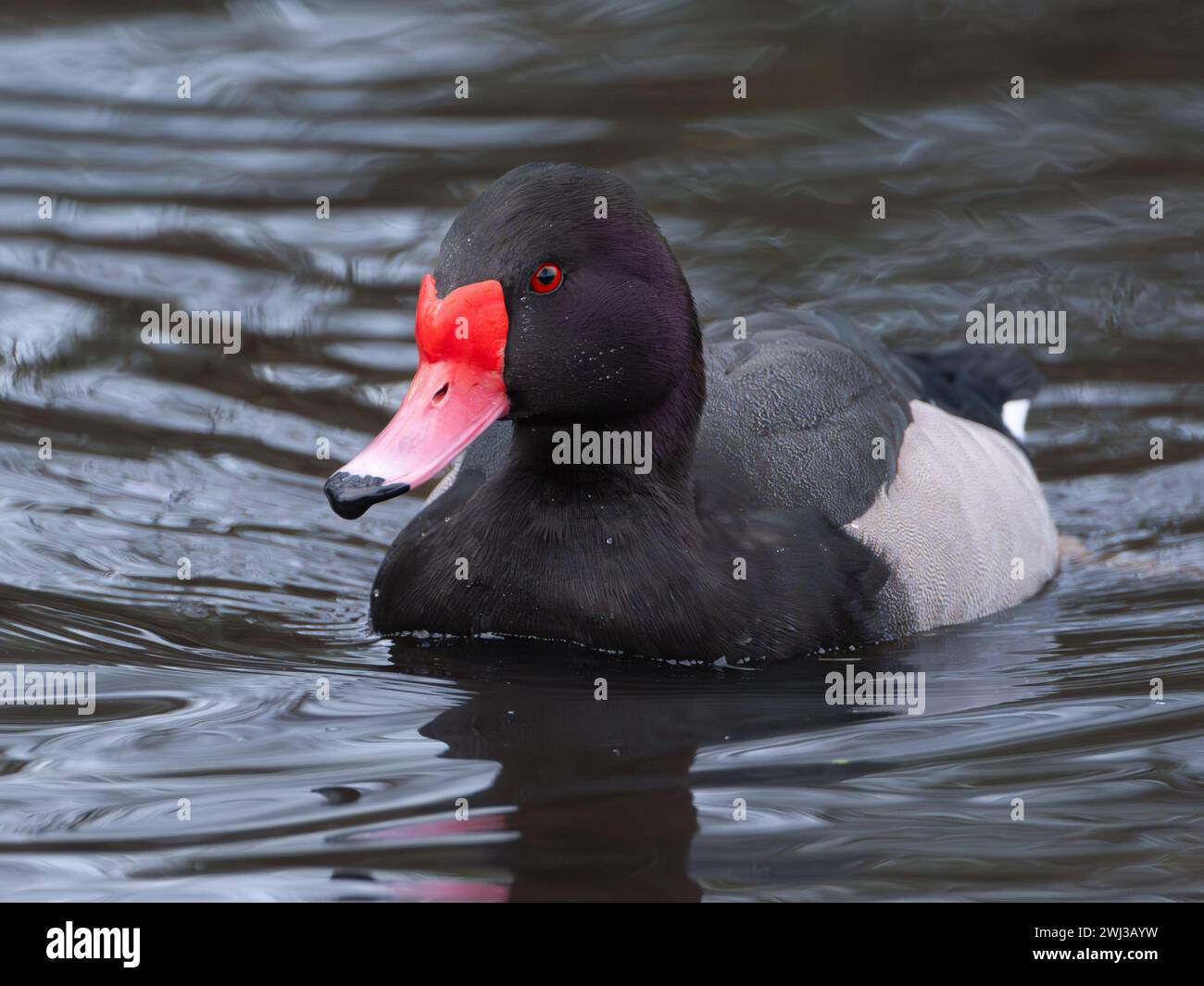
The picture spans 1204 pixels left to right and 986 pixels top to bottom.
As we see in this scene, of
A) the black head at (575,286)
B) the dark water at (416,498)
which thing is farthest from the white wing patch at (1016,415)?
the black head at (575,286)

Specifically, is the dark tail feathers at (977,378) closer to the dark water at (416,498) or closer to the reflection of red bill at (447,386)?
the dark water at (416,498)

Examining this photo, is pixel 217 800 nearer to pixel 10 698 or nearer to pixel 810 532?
pixel 10 698

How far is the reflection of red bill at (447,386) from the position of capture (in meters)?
5.75

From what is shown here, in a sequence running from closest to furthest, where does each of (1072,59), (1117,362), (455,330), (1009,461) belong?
1. (455,330)
2. (1009,461)
3. (1117,362)
4. (1072,59)

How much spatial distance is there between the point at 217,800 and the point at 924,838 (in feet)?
6.21

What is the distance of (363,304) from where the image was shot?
33.3 feet

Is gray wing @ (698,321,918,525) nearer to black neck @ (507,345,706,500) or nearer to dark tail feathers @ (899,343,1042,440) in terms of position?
black neck @ (507,345,706,500)

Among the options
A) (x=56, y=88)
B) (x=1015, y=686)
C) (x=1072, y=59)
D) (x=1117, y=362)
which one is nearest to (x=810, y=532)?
(x=1015, y=686)

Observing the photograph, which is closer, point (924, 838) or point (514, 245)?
point (924, 838)

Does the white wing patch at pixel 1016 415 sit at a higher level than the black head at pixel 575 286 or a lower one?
lower

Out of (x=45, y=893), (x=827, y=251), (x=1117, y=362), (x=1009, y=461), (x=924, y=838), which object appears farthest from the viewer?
(x=827, y=251)

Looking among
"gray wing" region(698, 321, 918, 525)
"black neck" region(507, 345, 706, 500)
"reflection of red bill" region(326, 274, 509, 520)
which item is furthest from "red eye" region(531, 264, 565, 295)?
"gray wing" region(698, 321, 918, 525)

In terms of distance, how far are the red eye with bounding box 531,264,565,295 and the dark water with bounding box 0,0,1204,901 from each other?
3.98ft

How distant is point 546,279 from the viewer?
5.91 meters
